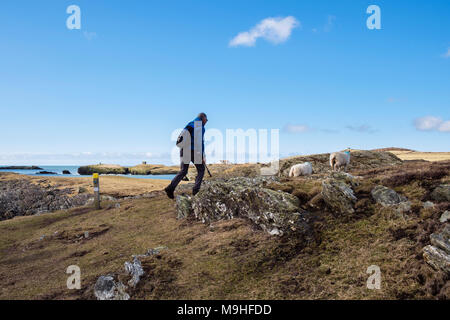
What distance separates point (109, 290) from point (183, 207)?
22.4ft

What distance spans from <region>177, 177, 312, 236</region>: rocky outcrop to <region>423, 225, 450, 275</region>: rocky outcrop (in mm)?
3003

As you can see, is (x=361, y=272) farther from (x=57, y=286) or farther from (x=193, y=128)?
(x=57, y=286)

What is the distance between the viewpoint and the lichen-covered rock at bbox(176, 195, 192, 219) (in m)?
13.2

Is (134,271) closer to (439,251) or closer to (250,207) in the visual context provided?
(250,207)

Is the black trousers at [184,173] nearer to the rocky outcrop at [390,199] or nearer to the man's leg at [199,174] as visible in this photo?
the man's leg at [199,174]

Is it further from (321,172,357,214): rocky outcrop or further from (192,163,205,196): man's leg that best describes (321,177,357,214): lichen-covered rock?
(192,163,205,196): man's leg

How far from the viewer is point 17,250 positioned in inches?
533

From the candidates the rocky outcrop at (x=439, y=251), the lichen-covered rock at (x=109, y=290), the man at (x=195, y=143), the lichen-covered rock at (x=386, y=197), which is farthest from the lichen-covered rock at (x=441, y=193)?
the lichen-covered rock at (x=109, y=290)

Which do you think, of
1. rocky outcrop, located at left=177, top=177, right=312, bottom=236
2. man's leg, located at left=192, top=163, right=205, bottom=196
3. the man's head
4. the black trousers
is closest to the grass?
rocky outcrop, located at left=177, top=177, right=312, bottom=236

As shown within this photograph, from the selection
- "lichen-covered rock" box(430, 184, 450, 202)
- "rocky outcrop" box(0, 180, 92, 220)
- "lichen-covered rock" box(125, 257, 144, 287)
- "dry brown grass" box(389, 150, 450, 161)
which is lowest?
"rocky outcrop" box(0, 180, 92, 220)

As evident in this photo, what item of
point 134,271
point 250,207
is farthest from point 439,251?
point 134,271

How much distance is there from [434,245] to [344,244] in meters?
2.08

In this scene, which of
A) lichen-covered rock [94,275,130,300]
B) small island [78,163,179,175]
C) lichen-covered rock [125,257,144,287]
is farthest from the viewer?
small island [78,163,179,175]
